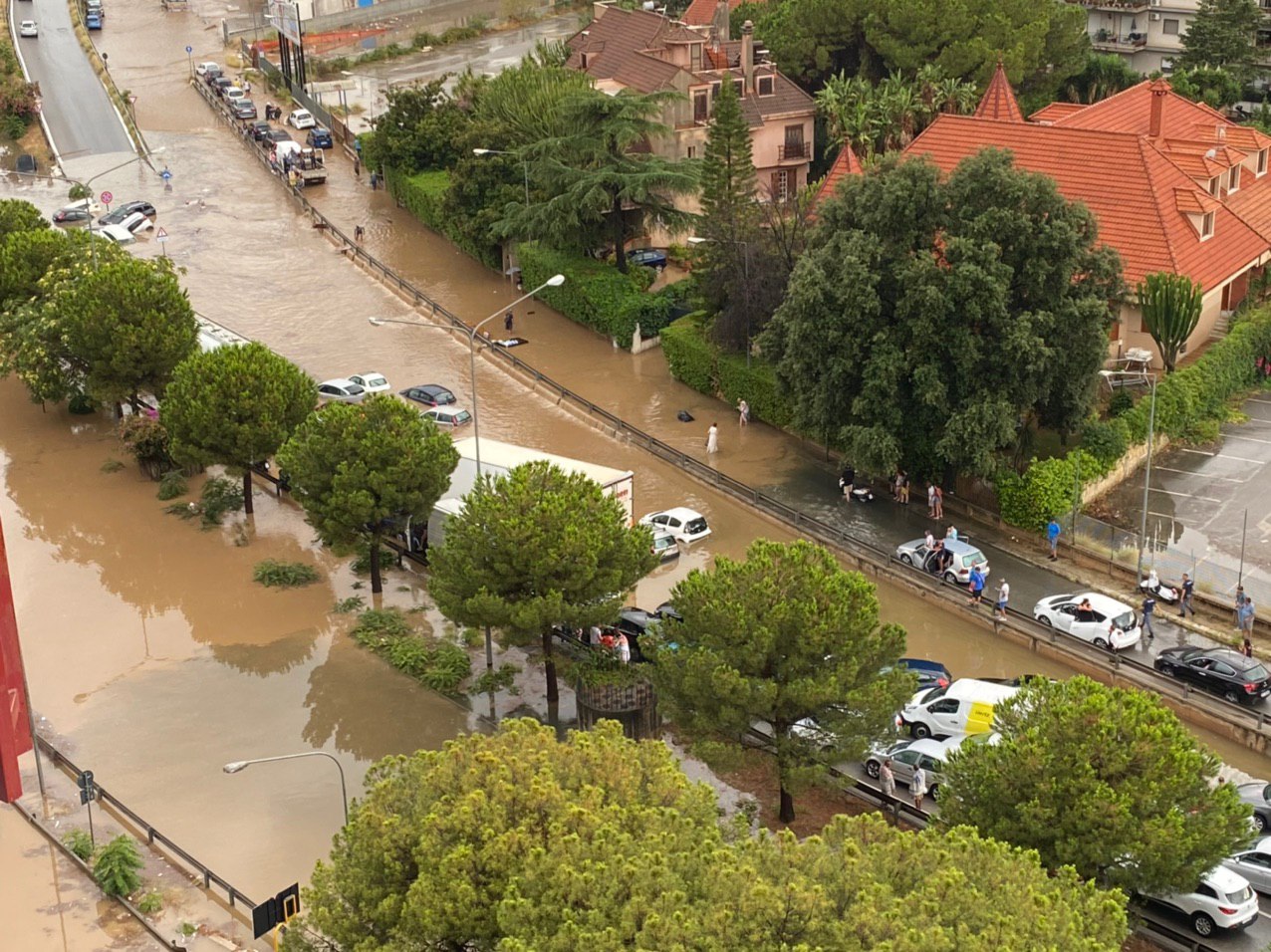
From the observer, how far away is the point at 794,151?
8981 cm

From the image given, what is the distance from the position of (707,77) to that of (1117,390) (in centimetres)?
3198

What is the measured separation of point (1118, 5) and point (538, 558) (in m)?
71.7

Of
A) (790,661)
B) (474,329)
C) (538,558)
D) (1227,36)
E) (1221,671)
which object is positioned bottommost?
(1221,671)

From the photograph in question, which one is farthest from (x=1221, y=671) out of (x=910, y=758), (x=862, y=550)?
(x=862, y=550)

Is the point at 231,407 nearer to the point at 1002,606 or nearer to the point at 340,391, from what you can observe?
the point at 340,391

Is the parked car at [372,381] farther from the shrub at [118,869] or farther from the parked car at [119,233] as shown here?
the shrub at [118,869]

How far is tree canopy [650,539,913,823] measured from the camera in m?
40.2

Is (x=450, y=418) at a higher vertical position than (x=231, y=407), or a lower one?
lower

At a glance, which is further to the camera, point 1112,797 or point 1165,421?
point 1165,421

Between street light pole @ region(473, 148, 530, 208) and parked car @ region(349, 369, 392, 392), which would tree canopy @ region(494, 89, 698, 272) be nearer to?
street light pole @ region(473, 148, 530, 208)

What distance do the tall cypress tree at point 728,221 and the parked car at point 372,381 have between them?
1356cm

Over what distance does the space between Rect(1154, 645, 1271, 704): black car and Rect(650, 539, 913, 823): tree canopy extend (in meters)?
10.3

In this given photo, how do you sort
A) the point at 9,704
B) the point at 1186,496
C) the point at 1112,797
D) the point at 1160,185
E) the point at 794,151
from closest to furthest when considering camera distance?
1. the point at 1112,797
2. the point at 9,704
3. the point at 1186,496
4. the point at 1160,185
5. the point at 794,151

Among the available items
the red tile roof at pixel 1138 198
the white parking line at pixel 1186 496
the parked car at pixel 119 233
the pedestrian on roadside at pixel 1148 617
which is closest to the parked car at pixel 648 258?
the red tile roof at pixel 1138 198
